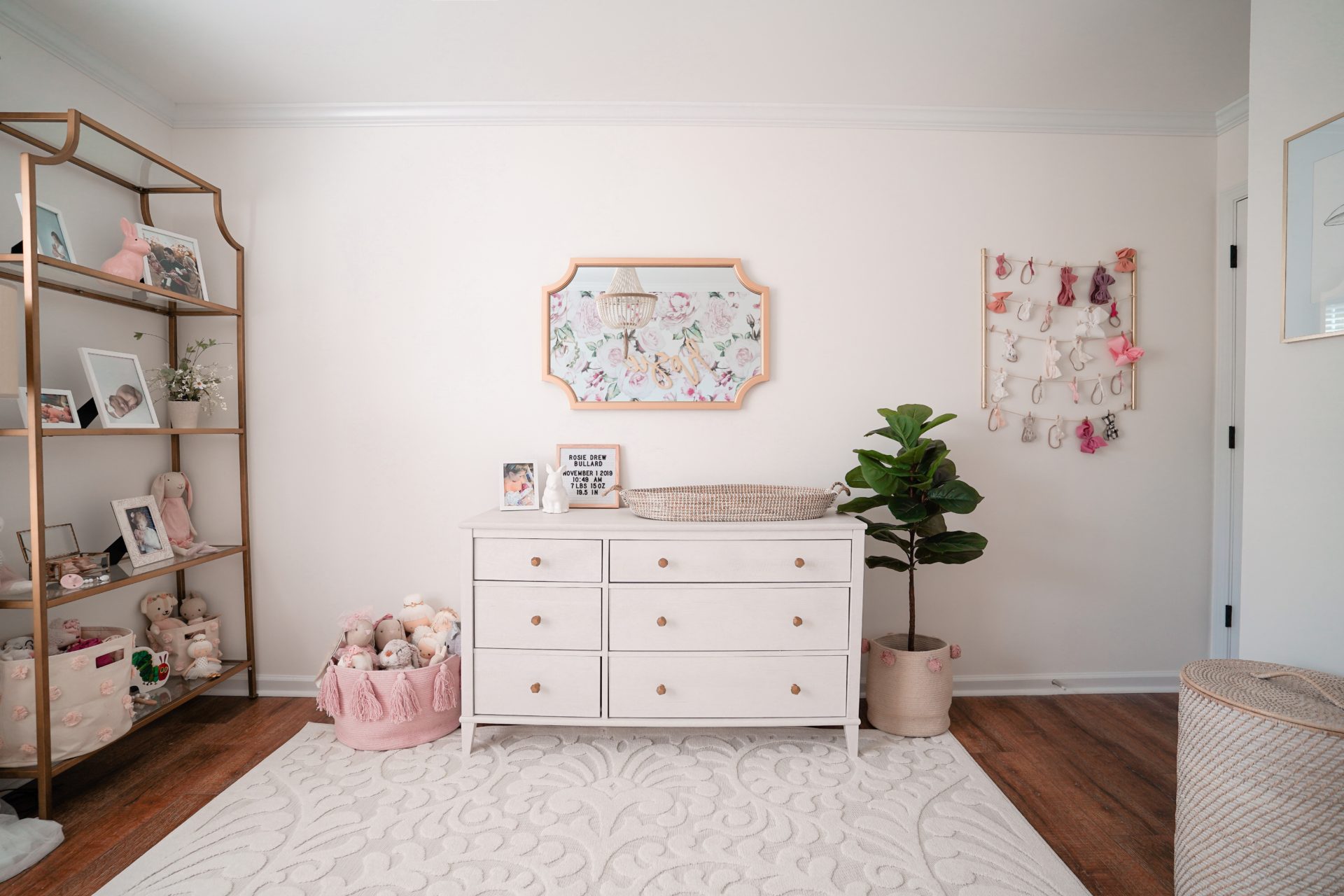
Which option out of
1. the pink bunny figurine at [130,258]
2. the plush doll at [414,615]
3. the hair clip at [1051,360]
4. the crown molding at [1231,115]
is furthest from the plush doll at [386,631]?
the crown molding at [1231,115]

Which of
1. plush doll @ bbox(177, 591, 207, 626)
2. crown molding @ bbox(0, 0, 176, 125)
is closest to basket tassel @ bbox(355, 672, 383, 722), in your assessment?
plush doll @ bbox(177, 591, 207, 626)

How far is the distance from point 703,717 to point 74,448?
244 centimetres

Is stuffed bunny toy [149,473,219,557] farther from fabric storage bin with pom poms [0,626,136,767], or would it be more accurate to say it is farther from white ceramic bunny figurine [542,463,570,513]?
white ceramic bunny figurine [542,463,570,513]

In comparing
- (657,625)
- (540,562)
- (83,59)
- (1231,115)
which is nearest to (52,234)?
(83,59)

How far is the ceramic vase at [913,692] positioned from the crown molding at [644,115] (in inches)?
86.9

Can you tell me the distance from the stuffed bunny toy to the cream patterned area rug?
0.91 metres

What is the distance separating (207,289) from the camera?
2.79 meters

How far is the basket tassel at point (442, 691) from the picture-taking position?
2367mm

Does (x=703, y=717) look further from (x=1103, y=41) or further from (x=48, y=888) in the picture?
(x=1103, y=41)

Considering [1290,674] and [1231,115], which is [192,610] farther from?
[1231,115]

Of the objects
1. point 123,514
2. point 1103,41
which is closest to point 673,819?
point 123,514

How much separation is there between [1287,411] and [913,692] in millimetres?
1446

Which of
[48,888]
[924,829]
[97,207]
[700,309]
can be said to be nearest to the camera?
[48,888]

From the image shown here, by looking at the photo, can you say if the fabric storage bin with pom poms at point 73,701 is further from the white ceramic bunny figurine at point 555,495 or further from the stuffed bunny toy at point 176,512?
the white ceramic bunny figurine at point 555,495
